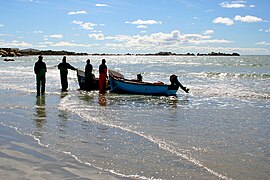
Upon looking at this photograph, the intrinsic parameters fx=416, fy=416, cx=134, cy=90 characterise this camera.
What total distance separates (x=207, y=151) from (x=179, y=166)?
1.21m

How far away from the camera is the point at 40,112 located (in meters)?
11.9

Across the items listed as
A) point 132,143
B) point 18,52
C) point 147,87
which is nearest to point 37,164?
point 132,143

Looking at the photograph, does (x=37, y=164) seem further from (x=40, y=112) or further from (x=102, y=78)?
(x=102, y=78)

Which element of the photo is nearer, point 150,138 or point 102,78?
point 150,138

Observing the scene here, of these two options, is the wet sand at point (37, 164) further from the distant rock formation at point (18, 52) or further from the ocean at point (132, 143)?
the distant rock formation at point (18, 52)

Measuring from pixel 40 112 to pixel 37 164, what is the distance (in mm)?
5905

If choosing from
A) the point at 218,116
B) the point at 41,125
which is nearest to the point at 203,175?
the point at 41,125

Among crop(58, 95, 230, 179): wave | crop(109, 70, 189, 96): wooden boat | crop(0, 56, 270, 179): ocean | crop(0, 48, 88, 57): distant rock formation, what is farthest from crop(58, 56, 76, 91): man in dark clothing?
crop(0, 48, 88, 57): distant rock formation

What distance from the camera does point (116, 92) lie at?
19719 millimetres

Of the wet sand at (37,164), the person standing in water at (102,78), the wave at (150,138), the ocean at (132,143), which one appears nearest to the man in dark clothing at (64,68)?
the person standing in water at (102,78)

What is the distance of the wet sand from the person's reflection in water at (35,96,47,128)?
90.9 inches

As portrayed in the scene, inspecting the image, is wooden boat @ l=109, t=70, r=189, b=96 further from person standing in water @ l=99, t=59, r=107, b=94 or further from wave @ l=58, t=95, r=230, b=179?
wave @ l=58, t=95, r=230, b=179

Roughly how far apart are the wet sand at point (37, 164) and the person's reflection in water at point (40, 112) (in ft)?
7.57

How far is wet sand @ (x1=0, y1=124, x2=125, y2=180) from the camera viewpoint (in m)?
5.63
